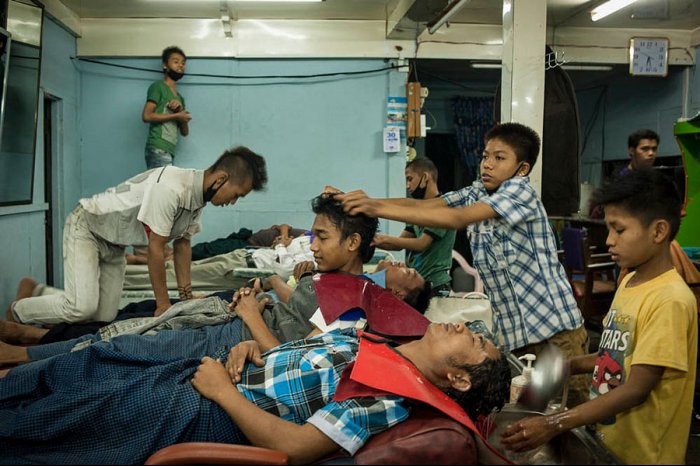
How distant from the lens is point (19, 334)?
115 inches

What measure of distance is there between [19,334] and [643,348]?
9.16 feet

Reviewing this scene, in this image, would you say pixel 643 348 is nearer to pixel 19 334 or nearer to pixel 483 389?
pixel 483 389

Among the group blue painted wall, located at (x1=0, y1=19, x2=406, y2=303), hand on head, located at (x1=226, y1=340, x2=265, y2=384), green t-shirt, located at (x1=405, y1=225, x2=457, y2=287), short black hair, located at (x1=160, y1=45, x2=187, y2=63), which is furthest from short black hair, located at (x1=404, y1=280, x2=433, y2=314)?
short black hair, located at (x1=160, y1=45, x2=187, y2=63)

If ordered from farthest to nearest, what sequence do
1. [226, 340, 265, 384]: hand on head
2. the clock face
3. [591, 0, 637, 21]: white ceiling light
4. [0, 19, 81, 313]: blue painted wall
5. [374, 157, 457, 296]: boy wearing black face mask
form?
[591, 0, 637, 21]: white ceiling light, the clock face, [0, 19, 81, 313]: blue painted wall, [374, 157, 457, 296]: boy wearing black face mask, [226, 340, 265, 384]: hand on head

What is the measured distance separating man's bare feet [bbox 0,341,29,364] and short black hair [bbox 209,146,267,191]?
4.25 feet

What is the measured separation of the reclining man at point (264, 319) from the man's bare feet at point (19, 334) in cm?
60

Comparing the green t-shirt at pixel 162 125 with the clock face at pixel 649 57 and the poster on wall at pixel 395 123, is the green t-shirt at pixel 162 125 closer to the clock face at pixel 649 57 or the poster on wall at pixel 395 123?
the poster on wall at pixel 395 123

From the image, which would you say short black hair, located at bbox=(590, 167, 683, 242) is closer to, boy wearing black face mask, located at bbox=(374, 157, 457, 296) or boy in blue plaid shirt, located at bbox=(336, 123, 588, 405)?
boy in blue plaid shirt, located at bbox=(336, 123, 588, 405)

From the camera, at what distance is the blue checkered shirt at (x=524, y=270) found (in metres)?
2.15

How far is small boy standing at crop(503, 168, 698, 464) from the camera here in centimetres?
145

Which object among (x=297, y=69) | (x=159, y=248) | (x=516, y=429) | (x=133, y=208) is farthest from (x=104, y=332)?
(x=297, y=69)

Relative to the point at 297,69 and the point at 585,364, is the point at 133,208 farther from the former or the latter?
the point at 297,69

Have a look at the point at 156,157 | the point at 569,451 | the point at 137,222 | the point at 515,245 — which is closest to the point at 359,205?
the point at 515,245

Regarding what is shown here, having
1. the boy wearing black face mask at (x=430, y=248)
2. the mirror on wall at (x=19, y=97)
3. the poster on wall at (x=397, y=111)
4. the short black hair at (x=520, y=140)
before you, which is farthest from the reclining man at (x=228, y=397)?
the poster on wall at (x=397, y=111)
